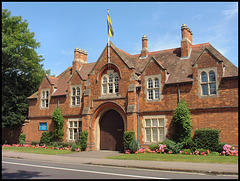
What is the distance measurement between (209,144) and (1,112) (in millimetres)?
23283

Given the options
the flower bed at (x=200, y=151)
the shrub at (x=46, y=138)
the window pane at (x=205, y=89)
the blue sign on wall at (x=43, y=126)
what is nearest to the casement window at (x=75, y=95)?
the shrub at (x=46, y=138)

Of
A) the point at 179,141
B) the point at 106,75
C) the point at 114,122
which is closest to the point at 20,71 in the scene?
the point at 106,75

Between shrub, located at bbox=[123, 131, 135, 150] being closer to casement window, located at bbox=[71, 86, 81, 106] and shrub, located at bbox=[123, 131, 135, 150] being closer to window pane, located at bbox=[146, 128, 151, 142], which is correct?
window pane, located at bbox=[146, 128, 151, 142]

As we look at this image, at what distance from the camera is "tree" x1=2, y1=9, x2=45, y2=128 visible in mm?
30766

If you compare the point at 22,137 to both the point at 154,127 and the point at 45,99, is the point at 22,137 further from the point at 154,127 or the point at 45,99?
the point at 154,127

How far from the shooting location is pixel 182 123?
2117cm

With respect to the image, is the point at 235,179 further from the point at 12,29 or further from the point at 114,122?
the point at 12,29

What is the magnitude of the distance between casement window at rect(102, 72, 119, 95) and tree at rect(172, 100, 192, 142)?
6.77 meters

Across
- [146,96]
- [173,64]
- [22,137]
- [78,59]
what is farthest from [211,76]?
[22,137]

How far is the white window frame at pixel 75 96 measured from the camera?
2853cm

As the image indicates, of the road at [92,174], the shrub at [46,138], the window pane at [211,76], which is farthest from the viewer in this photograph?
the shrub at [46,138]

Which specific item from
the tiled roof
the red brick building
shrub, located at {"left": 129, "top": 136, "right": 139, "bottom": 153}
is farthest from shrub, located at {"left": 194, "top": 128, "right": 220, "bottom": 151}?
shrub, located at {"left": 129, "top": 136, "right": 139, "bottom": 153}

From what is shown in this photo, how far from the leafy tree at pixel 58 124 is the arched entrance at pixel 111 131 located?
497cm

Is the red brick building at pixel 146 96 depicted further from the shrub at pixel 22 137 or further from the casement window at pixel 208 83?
the shrub at pixel 22 137
